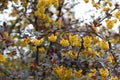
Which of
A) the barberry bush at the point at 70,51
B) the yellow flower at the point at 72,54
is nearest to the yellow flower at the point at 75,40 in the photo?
the barberry bush at the point at 70,51

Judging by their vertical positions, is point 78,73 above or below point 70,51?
below

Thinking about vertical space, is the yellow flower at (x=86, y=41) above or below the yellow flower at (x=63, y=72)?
above

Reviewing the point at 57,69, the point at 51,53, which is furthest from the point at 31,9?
the point at 57,69

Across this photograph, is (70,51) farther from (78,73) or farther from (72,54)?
(78,73)

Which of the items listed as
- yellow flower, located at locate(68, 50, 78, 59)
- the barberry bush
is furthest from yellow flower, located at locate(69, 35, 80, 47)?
yellow flower, located at locate(68, 50, 78, 59)

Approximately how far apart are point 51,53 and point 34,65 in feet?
0.49

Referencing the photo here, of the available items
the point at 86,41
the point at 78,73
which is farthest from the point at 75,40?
the point at 78,73

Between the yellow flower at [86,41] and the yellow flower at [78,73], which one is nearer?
the yellow flower at [86,41]

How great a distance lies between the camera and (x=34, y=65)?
7.27ft

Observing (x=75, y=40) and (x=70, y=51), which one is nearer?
(x=75, y=40)

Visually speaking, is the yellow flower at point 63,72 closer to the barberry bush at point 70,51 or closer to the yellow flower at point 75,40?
the barberry bush at point 70,51

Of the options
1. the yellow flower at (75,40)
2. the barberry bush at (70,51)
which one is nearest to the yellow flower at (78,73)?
the barberry bush at (70,51)

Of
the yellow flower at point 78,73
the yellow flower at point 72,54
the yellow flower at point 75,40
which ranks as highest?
the yellow flower at point 75,40

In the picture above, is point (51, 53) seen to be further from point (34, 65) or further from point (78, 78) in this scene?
point (78, 78)
